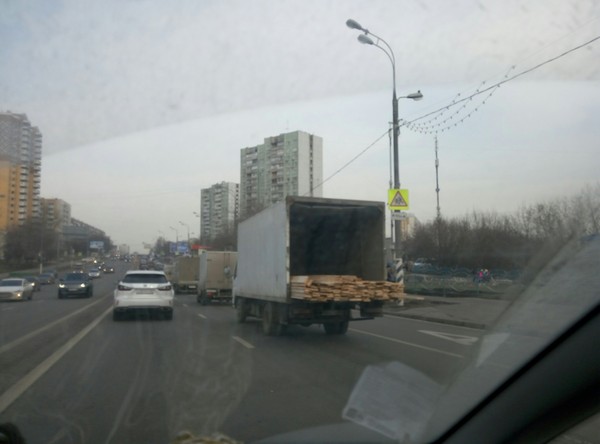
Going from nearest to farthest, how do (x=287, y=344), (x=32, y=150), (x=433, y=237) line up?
1. (x=287, y=344)
2. (x=32, y=150)
3. (x=433, y=237)

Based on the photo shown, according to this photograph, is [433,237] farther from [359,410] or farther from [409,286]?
[359,410]

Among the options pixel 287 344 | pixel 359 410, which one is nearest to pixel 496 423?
pixel 359 410

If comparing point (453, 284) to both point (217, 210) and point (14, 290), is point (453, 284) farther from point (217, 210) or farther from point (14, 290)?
point (217, 210)

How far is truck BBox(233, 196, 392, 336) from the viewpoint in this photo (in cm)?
1252

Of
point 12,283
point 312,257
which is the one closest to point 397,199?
point 312,257

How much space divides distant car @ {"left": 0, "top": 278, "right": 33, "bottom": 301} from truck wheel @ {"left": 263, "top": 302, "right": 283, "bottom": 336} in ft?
78.2

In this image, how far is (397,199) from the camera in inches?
835

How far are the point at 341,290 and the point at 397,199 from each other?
32.2ft

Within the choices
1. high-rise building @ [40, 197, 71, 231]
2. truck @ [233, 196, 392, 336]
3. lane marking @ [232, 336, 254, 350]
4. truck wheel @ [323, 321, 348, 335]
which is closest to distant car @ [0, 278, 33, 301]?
high-rise building @ [40, 197, 71, 231]

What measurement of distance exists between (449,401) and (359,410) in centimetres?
141

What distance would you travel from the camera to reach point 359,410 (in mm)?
4832

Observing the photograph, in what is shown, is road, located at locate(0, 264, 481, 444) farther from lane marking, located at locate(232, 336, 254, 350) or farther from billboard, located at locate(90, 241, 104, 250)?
billboard, located at locate(90, 241, 104, 250)

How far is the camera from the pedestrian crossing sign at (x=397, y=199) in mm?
21188

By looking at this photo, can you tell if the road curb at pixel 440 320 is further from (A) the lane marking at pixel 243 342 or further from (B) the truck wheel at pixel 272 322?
(A) the lane marking at pixel 243 342
